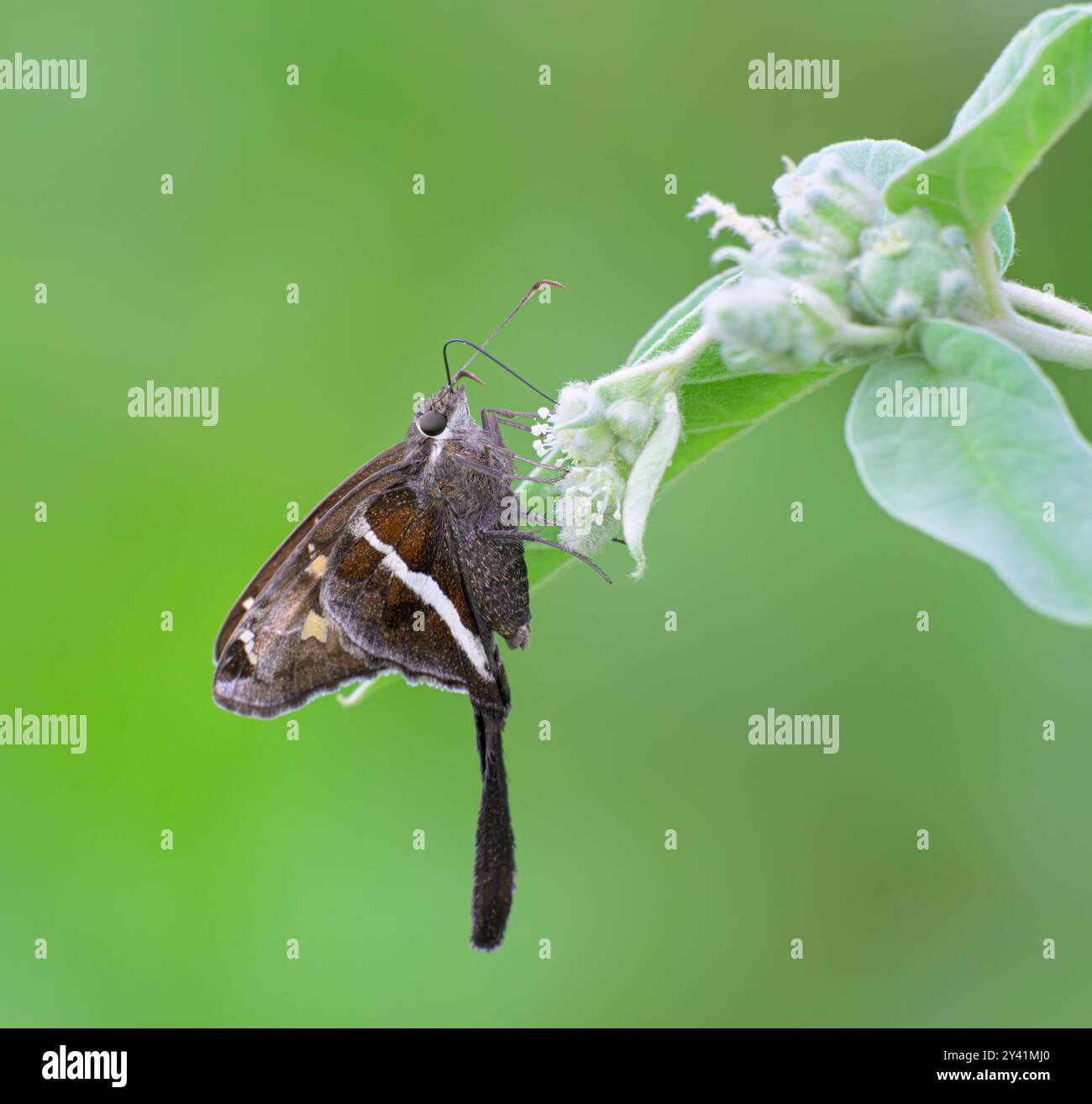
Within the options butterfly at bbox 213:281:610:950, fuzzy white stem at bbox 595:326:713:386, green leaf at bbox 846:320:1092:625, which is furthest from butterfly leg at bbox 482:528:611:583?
green leaf at bbox 846:320:1092:625

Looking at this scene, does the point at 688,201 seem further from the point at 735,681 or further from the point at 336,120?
the point at 735,681

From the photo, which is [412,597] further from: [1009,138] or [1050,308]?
[1009,138]

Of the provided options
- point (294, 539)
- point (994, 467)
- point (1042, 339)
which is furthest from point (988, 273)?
point (294, 539)

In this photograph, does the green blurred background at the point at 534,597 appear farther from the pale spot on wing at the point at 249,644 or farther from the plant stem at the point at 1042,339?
the plant stem at the point at 1042,339

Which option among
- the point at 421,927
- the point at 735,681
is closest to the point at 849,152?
the point at 735,681

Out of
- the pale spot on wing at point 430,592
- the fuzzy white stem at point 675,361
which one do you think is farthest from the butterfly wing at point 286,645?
the fuzzy white stem at point 675,361

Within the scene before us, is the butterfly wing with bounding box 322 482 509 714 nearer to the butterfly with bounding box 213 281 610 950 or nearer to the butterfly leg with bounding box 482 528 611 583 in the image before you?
the butterfly with bounding box 213 281 610 950
